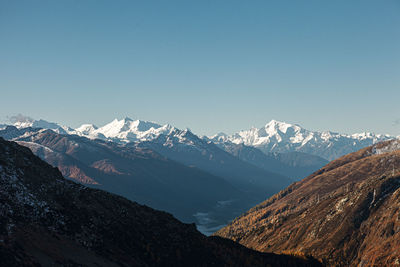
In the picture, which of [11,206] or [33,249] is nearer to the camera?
[33,249]

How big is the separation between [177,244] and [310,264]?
116078 mm

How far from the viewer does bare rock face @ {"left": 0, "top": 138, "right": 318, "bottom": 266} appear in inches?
2940

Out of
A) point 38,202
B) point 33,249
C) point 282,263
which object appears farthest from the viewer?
point 282,263

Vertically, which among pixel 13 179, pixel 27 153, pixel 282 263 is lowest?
pixel 282 263

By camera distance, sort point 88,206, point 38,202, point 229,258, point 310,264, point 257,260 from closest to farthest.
A: point 38,202 < point 88,206 < point 229,258 < point 257,260 < point 310,264

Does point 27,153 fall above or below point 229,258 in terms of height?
above

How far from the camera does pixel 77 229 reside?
9450 centimetres

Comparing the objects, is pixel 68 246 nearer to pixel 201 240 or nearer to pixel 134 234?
pixel 134 234

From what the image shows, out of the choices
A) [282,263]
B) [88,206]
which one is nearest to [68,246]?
[88,206]

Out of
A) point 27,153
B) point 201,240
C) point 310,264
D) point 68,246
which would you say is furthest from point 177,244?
point 310,264

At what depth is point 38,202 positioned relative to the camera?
94562 mm

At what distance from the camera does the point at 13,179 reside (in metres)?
99.4

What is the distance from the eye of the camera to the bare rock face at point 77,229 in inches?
2940

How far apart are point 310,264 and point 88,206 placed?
485ft
